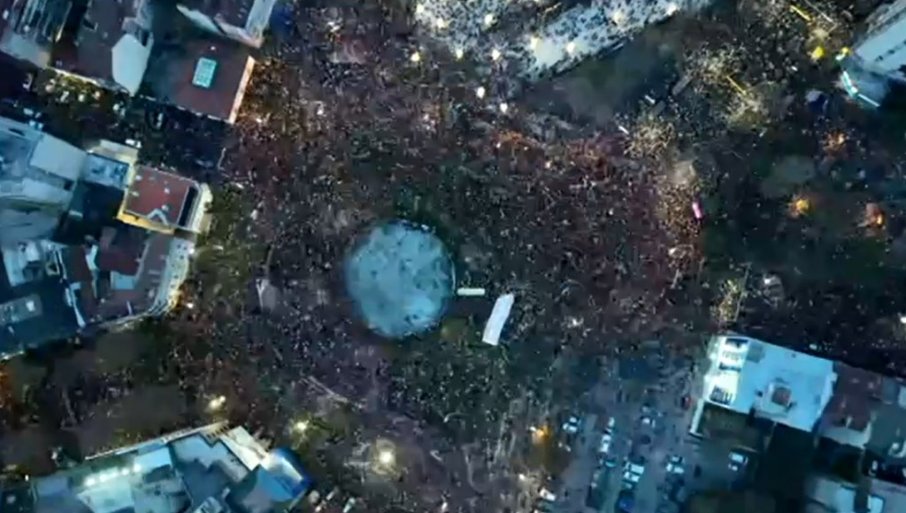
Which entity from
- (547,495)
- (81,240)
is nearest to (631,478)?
(547,495)

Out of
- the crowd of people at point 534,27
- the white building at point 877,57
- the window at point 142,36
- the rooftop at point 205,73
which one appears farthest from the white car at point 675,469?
the window at point 142,36

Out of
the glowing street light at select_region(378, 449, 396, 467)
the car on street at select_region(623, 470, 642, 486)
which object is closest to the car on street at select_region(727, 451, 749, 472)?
the car on street at select_region(623, 470, 642, 486)

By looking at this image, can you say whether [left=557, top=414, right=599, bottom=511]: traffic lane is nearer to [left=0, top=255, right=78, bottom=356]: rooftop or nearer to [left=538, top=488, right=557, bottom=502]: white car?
[left=538, top=488, right=557, bottom=502]: white car

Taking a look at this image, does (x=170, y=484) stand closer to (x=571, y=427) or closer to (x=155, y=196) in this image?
(x=155, y=196)

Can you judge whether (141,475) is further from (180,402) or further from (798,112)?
(798,112)

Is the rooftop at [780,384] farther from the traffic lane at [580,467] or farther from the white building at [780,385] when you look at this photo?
Answer: the traffic lane at [580,467]

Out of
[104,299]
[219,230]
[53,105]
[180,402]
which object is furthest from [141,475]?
[53,105]
